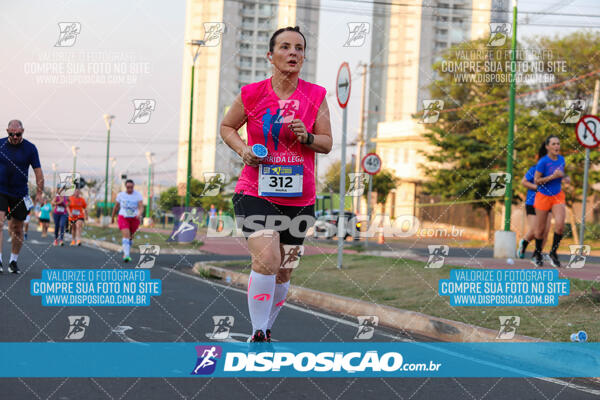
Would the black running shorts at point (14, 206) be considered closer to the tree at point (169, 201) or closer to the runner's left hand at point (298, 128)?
the runner's left hand at point (298, 128)

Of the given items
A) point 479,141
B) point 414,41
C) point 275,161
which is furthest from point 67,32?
point 414,41

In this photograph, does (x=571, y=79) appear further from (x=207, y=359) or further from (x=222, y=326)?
(x=207, y=359)

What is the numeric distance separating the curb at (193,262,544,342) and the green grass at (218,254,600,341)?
0.22 metres

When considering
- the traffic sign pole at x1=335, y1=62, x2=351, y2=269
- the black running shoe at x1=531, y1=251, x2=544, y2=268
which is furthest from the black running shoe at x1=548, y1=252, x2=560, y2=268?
the traffic sign pole at x1=335, y1=62, x2=351, y2=269

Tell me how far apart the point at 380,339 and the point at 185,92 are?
95880mm

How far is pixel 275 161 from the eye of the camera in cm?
438

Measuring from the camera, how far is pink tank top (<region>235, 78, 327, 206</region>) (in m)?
4.42

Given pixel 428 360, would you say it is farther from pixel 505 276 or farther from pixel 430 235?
pixel 430 235

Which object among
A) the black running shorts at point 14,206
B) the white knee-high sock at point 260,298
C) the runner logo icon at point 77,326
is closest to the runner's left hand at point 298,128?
the white knee-high sock at point 260,298

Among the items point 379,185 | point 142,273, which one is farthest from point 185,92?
point 142,273

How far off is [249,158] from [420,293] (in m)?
4.96

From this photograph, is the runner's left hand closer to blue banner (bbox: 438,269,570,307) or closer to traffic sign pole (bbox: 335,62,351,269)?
blue banner (bbox: 438,269,570,307)

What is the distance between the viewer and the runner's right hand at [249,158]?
4201mm

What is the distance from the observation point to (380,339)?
6.07 m
